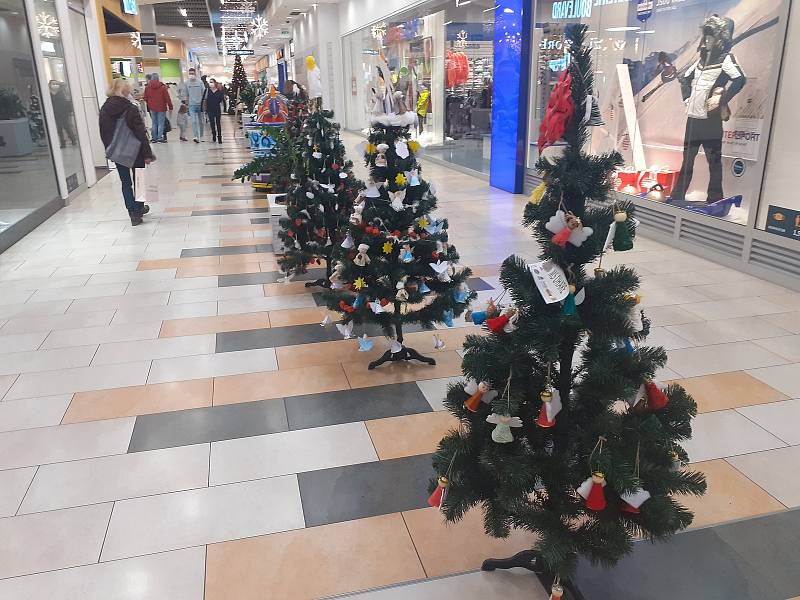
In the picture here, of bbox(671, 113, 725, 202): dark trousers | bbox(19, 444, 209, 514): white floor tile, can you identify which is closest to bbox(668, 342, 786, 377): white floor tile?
bbox(671, 113, 725, 202): dark trousers

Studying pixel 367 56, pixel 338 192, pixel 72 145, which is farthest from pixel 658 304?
pixel 367 56

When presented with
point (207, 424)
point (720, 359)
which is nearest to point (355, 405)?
point (207, 424)

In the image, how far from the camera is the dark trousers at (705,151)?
18.3 ft

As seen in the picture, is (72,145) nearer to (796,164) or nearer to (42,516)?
(42,516)

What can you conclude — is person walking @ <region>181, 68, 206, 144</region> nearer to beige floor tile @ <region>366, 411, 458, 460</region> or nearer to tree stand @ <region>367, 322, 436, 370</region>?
tree stand @ <region>367, 322, 436, 370</region>

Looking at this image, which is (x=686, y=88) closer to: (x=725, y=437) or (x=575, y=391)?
(x=725, y=437)

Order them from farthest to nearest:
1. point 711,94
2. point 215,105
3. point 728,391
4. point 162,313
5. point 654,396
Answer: point 215,105, point 711,94, point 162,313, point 728,391, point 654,396

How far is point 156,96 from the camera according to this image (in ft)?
46.2

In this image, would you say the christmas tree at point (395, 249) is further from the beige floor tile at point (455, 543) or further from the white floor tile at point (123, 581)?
the white floor tile at point (123, 581)

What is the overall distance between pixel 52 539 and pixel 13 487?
441 millimetres

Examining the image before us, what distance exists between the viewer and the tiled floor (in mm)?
2053

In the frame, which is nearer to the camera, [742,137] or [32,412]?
[32,412]

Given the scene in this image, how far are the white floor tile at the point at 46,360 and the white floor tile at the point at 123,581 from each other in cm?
177

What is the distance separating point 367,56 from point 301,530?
15386 mm
